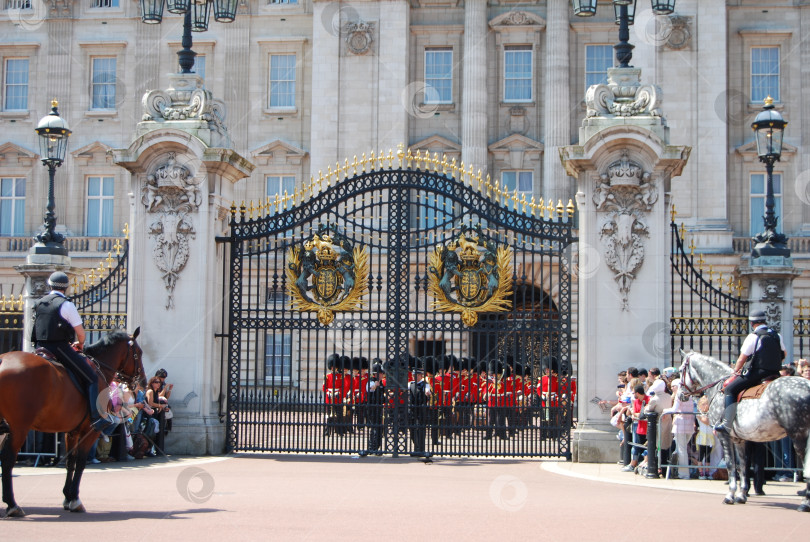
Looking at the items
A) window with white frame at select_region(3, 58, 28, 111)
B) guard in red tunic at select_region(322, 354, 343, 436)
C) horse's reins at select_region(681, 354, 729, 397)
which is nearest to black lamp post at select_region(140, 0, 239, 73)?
guard in red tunic at select_region(322, 354, 343, 436)

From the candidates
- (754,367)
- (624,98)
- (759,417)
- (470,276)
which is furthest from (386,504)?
(624,98)

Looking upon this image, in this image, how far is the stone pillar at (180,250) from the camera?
1697cm

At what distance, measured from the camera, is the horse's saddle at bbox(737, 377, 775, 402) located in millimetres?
11856

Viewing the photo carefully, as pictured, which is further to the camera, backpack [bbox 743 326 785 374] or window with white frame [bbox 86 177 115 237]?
window with white frame [bbox 86 177 115 237]

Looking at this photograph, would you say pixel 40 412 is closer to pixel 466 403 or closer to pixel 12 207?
pixel 466 403

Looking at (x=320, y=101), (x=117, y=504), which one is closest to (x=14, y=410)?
(x=117, y=504)

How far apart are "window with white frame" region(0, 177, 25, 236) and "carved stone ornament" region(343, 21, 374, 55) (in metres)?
14.9

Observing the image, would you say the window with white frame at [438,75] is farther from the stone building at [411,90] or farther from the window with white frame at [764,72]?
the window with white frame at [764,72]

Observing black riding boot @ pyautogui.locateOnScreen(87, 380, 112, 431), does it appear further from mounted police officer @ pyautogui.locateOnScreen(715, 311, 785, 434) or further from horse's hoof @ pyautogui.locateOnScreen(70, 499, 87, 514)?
mounted police officer @ pyautogui.locateOnScreen(715, 311, 785, 434)

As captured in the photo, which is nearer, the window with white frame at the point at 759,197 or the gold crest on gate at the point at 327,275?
the gold crest on gate at the point at 327,275

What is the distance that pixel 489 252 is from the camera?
55.1 feet

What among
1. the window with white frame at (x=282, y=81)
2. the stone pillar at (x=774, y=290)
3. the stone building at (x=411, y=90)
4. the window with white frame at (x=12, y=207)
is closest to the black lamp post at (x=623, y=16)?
the stone pillar at (x=774, y=290)

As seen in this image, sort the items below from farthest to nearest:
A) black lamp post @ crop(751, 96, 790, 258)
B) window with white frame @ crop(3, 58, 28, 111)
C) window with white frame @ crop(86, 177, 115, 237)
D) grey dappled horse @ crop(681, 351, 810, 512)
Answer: window with white frame @ crop(3, 58, 28, 111) < window with white frame @ crop(86, 177, 115, 237) < black lamp post @ crop(751, 96, 790, 258) < grey dappled horse @ crop(681, 351, 810, 512)

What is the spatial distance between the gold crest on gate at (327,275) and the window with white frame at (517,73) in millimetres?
26339
